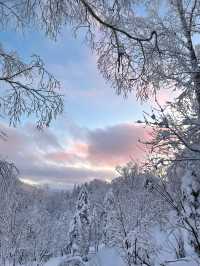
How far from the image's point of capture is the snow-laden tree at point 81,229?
4884cm

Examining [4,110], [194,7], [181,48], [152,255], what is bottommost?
[152,255]

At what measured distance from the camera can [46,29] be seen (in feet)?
14.8

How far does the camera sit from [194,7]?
10297 mm

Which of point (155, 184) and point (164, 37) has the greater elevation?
point (164, 37)

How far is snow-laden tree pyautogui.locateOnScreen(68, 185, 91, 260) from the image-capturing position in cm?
4884

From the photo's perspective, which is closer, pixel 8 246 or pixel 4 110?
pixel 4 110

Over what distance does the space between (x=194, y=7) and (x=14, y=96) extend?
7001mm

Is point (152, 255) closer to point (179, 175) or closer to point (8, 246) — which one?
point (8, 246)

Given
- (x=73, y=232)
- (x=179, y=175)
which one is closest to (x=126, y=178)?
(x=73, y=232)

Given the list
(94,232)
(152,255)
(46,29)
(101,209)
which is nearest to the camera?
(46,29)

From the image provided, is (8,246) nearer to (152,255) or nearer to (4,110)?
(152,255)

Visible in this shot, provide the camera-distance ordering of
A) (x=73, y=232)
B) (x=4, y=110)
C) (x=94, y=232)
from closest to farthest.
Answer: (x=4, y=110) → (x=73, y=232) → (x=94, y=232)

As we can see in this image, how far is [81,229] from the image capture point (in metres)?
49.4

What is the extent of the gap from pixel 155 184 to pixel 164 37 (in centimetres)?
452
